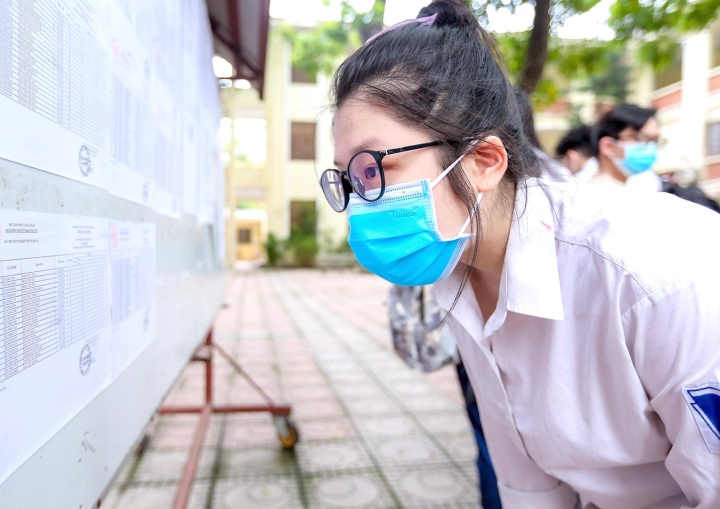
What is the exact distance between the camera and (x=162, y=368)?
5.13ft

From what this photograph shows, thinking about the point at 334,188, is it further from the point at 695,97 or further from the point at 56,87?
the point at 695,97

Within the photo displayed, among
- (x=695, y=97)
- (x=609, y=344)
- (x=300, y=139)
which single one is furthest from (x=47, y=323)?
(x=300, y=139)

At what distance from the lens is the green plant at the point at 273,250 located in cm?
1817

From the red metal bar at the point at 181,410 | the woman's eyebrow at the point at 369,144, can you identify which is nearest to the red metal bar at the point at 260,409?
the red metal bar at the point at 181,410

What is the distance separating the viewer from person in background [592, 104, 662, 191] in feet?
8.55

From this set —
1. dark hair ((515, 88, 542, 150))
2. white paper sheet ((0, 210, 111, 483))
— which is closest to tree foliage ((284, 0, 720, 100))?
dark hair ((515, 88, 542, 150))

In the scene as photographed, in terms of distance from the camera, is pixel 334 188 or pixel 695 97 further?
pixel 695 97

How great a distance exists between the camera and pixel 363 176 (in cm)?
116

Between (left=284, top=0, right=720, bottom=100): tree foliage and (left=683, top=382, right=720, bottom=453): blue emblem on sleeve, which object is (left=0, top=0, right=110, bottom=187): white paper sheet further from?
(left=284, top=0, right=720, bottom=100): tree foliage

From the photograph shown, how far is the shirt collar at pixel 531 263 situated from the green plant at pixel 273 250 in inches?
679

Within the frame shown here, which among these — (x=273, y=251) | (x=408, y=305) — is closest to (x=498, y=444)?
(x=408, y=305)

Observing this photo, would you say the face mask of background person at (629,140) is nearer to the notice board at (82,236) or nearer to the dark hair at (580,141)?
the dark hair at (580,141)

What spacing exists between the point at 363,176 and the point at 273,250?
56.6 ft

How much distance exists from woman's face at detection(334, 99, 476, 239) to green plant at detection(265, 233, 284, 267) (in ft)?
56.4
